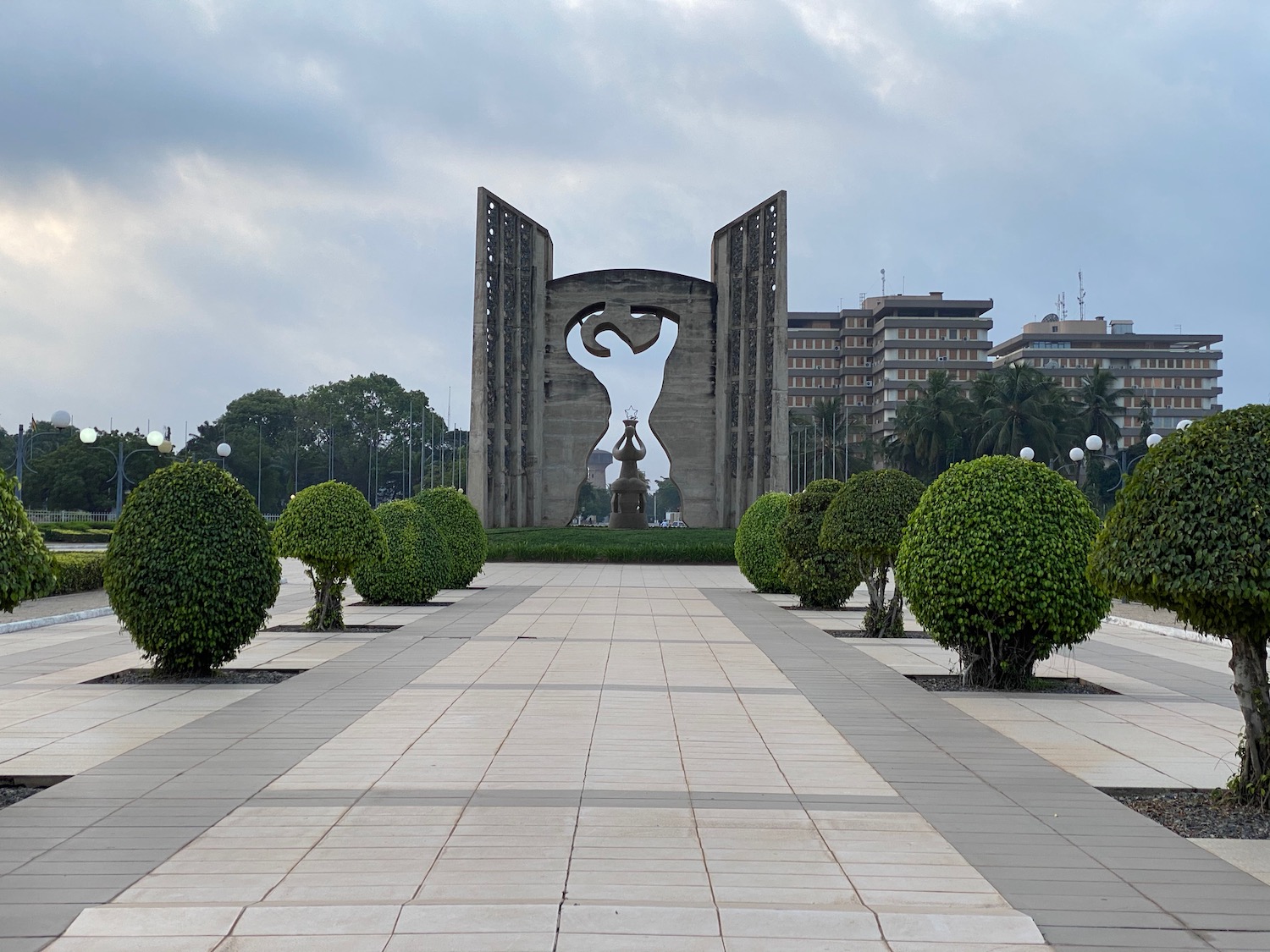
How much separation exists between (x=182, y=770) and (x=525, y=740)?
7.17 ft

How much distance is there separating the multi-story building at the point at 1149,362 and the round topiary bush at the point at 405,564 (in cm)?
9350

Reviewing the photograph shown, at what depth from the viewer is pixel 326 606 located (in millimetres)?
15922

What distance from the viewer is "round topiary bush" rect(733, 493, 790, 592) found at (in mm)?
23281

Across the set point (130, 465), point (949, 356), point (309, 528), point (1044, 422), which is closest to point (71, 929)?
point (309, 528)

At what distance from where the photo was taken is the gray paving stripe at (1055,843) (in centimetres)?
450

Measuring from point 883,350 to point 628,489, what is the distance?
59850 mm

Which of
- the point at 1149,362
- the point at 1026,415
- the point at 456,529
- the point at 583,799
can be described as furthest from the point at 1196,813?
the point at 1149,362

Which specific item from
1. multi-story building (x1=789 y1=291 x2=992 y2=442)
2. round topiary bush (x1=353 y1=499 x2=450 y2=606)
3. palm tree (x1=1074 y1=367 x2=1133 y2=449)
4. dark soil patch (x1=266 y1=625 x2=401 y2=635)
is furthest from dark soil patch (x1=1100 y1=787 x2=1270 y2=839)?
multi-story building (x1=789 y1=291 x2=992 y2=442)

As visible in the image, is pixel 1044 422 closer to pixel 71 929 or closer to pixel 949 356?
pixel 949 356

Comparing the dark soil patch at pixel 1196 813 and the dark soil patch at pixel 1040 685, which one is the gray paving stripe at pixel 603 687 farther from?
the dark soil patch at pixel 1196 813

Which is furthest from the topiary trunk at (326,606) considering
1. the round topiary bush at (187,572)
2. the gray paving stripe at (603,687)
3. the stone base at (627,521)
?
the stone base at (627,521)

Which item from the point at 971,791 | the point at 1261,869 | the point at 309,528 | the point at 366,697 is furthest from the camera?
the point at 309,528

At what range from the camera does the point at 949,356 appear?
348ft

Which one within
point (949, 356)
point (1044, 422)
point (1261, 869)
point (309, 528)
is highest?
point (949, 356)
